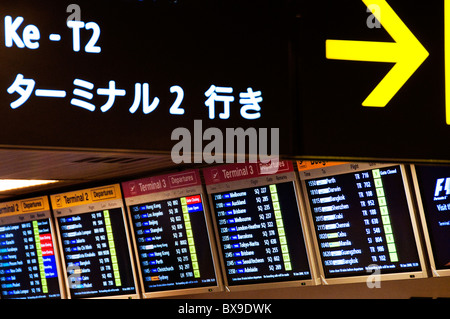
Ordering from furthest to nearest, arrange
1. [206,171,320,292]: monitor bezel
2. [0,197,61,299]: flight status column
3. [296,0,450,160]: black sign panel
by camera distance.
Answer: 1. [0,197,61,299]: flight status column
2. [206,171,320,292]: monitor bezel
3. [296,0,450,160]: black sign panel

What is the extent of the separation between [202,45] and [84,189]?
3364 mm

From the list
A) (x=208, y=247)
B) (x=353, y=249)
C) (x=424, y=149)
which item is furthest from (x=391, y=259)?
(x=424, y=149)

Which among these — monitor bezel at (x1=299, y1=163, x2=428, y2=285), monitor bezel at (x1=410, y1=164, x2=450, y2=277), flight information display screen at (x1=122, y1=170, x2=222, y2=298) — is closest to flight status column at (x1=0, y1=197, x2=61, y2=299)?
flight information display screen at (x1=122, y1=170, x2=222, y2=298)

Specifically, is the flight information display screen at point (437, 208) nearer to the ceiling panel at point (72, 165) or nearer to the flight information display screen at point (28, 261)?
the ceiling panel at point (72, 165)

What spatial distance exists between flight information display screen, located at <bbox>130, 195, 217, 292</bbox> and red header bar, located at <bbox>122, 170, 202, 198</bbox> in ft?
0.33

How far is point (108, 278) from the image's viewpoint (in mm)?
5566

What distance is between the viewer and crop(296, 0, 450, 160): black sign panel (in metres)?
2.58

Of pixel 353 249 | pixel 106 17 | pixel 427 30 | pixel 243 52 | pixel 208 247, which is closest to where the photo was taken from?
pixel 106 17

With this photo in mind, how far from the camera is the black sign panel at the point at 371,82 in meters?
2.58

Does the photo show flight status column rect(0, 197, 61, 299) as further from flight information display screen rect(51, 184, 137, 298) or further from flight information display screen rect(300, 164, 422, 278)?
flight information display screen rect(300, 164, 422, 278)

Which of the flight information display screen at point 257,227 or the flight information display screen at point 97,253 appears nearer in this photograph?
the flight information display screen at point 257,227

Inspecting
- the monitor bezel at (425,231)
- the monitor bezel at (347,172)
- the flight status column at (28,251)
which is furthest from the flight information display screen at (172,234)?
the monitor bezel at (425,231)

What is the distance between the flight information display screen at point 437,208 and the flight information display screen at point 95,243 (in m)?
2.43
